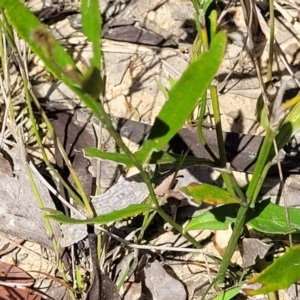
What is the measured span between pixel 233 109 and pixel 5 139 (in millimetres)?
610

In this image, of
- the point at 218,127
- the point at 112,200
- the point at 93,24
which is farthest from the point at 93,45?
the point at 112,200

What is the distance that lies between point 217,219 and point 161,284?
26cm

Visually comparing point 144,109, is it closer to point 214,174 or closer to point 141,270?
point 214,174

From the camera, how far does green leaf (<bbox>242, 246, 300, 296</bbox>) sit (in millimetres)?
923

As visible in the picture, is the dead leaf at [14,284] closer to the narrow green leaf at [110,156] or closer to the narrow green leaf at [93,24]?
the narrow green leaf at [110,156]

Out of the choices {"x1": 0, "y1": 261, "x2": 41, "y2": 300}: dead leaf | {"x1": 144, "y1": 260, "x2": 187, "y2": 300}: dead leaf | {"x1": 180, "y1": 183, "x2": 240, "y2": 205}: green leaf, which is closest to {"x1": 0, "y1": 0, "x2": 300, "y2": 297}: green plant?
{"x1": 180, "y1": 183, "x2": 240, "y2": 205}: green leaf

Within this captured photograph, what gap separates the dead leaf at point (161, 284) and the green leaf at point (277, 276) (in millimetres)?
389

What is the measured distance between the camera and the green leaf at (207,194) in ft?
3.23

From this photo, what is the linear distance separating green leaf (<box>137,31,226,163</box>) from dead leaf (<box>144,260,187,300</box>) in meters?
0.54

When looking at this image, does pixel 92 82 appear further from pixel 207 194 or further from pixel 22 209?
pixel 22 209

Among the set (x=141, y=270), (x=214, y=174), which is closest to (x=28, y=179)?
(x=141, y=270)

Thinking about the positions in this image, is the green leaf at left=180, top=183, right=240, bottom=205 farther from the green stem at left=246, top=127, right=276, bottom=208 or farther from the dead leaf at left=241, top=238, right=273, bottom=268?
the dead leaf at left=241, top=238, right=273, bottom=268

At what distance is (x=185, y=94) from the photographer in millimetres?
778

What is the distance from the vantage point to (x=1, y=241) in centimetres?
143
